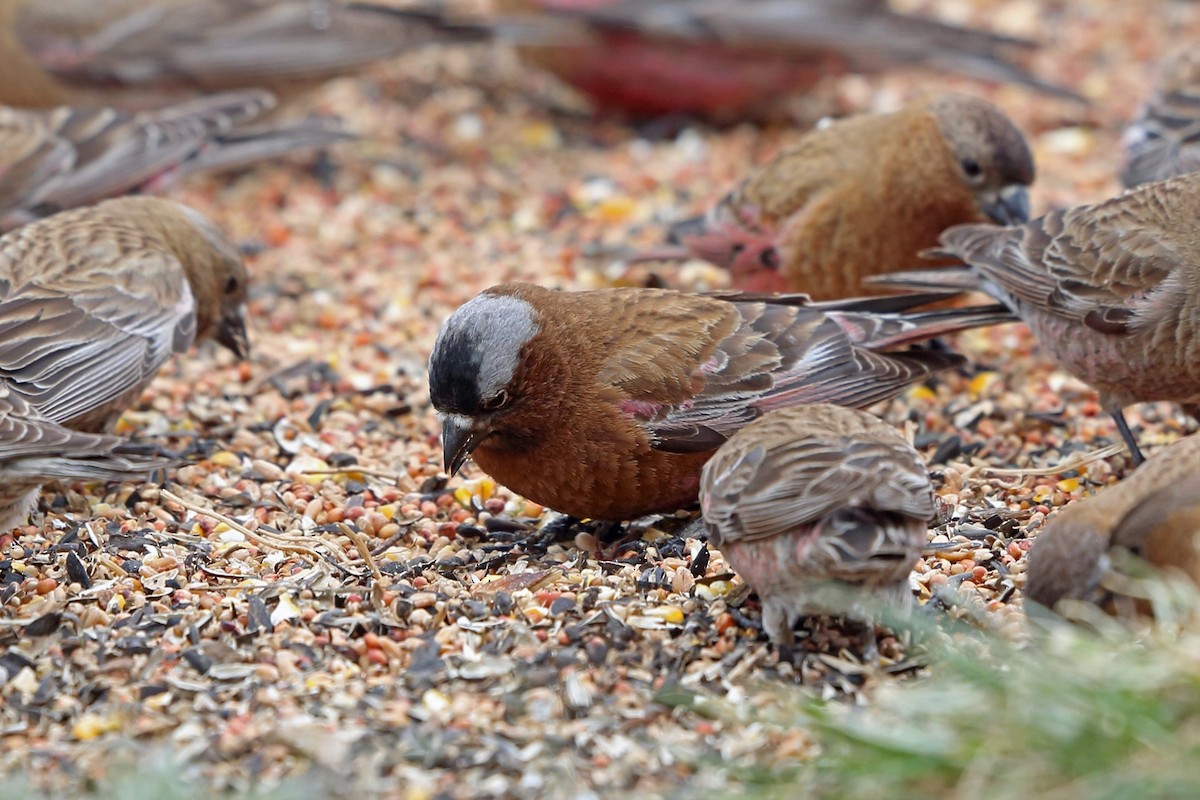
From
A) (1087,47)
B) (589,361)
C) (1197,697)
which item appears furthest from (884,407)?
(1087,47)

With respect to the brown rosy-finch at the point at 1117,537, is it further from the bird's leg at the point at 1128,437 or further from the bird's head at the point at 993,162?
the bird's head at the point at 993,162

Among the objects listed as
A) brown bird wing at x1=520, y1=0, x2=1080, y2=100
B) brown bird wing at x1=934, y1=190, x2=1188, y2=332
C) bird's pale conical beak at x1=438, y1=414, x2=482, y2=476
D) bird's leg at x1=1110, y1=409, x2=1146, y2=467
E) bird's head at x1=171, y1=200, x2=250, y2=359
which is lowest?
bird's head at x1=171, y1=200, x2=250, y2=359

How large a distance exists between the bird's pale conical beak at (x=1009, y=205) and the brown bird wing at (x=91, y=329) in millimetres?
3142

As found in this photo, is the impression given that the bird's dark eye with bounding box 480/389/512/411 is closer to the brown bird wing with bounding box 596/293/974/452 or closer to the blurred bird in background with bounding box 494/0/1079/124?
the brown bird wing with bounding box 596/293/974/452

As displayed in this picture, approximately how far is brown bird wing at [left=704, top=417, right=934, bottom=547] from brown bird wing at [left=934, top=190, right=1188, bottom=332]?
1410 mm

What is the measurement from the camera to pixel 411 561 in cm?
468

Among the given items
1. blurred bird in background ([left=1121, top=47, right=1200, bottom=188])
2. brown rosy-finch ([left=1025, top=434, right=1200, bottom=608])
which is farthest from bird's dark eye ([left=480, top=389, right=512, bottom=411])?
blurred bird in background ([left=1121, top=47, right=1200, bottom=188])

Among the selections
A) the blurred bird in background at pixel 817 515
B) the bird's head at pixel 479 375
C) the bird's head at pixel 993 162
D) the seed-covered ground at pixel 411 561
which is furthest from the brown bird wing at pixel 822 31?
the blurred bird in background at pixel 817 515

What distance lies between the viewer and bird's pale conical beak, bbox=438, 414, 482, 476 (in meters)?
4.62

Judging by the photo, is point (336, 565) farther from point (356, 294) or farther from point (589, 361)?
point (356, 294)

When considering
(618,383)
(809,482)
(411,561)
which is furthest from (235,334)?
(809,482)

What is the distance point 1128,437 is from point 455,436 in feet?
7.58

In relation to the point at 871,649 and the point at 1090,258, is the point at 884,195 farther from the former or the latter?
the point at 871,649

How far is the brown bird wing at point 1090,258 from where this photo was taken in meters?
5.09
